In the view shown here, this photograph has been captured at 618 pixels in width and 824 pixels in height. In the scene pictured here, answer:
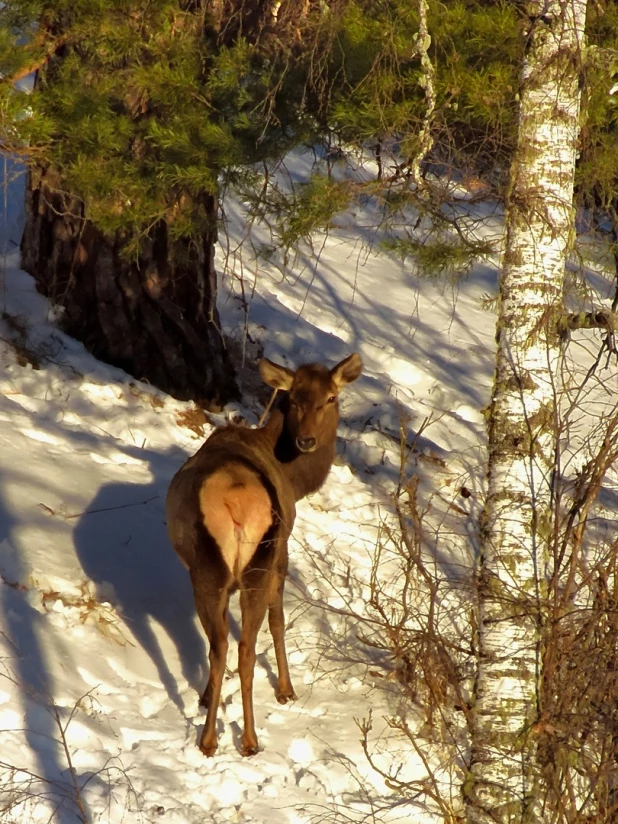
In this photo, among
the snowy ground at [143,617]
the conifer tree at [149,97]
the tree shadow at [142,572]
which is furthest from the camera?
the conifer tree at [149,97]

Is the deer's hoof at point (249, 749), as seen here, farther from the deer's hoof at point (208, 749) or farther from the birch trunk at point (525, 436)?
the birch trunk at point (525, 436)

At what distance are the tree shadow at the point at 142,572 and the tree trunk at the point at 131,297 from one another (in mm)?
2134

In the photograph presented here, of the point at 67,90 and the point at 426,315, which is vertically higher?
the point at 67,90

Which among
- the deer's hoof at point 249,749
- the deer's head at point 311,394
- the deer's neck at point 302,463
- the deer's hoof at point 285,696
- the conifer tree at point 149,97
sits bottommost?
the deer's hoof at point 285,696

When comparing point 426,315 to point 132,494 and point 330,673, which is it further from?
point 330,673

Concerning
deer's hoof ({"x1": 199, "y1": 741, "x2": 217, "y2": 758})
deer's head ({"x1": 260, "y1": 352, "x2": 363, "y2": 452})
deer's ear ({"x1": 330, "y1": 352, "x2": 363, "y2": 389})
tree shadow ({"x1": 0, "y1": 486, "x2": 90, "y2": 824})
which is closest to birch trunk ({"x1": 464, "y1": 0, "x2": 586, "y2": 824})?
deer's hoof ({"x1": 199, "y1": 741, "x2": 217, "y2": 758})

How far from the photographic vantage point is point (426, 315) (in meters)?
15.4

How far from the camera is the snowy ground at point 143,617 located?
16.8 feet

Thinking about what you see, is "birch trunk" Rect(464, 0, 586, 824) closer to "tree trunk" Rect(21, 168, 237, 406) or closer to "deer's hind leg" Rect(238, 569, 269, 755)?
"deer's hind leg" Rect(238, 569, 269, 755)

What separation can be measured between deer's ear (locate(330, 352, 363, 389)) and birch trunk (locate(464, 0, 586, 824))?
8.25 ft

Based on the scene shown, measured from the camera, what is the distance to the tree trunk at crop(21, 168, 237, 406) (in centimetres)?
979

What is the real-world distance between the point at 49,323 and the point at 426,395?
4586 mm

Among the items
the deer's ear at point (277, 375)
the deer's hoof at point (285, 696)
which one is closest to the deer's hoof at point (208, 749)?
the deer's hoof at point (285, 696)

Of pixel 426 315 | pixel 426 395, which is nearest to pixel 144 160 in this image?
pixel 426 395
